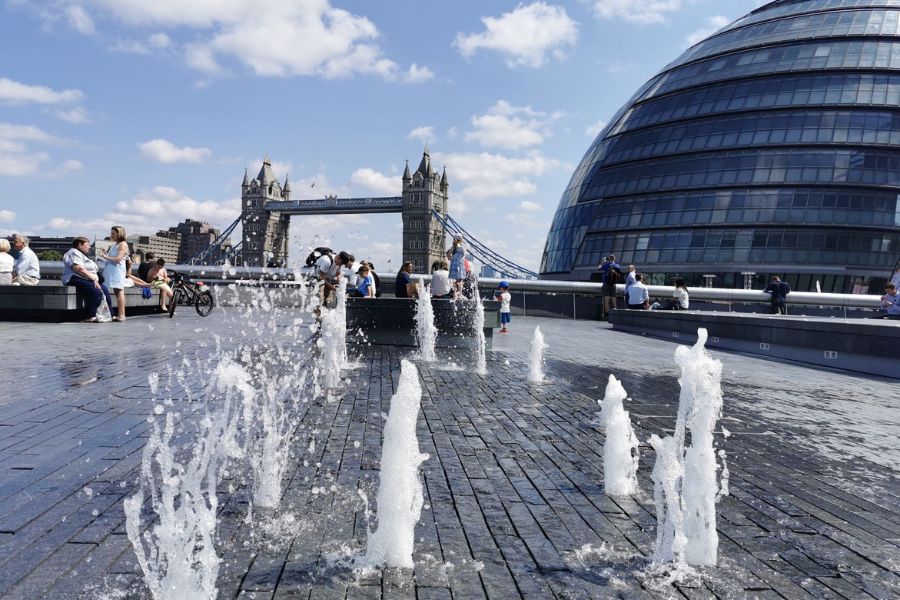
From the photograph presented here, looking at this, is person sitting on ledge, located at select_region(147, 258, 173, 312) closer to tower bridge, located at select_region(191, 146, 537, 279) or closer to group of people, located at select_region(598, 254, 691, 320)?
group of people, located at select_region(598, 254, 691, 320)

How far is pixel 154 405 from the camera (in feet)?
18.3

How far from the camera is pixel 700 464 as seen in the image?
313cm

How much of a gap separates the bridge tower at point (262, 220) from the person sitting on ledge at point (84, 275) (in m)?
98.8

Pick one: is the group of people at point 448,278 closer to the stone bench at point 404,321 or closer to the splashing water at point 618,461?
the stone bench at point 404,321

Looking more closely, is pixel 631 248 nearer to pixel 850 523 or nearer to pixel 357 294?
pixel 357 294

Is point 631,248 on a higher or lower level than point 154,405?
higher

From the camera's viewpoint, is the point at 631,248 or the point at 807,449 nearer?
the point at 807,449

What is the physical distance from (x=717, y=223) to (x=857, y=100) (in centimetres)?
997

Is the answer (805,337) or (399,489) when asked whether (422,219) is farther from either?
(399,489)

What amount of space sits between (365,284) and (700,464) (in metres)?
11.6

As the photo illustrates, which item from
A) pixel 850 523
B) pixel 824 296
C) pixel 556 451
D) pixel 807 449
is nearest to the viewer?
pixel 850 523

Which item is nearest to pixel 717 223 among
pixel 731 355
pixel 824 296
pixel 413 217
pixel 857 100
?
pixel 857 100

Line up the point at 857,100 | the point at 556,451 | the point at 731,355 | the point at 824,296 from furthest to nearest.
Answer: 1. the point at 857,100
2. the point at 824,296
3. the point at 731,355
4. the point at 556,451

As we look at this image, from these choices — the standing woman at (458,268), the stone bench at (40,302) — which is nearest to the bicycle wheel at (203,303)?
the stone bench at (40,302)
